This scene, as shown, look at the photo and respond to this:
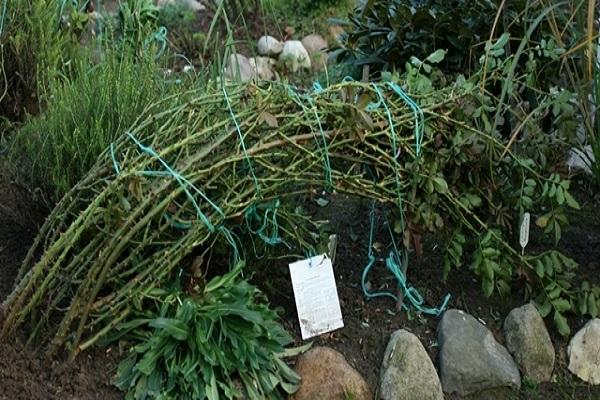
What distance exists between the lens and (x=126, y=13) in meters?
4.88

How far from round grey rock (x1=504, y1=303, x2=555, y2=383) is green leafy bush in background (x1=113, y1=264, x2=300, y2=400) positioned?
0.87m

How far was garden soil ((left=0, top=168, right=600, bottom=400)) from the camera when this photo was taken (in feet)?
9.86

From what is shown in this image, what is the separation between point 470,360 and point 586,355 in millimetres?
475

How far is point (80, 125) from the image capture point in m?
3.42

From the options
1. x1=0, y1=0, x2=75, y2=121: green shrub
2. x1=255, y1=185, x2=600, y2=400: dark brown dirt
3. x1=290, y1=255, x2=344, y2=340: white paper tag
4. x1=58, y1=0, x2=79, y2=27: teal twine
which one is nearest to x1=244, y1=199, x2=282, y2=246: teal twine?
x1=290, y1=255, x2=344, y2=340: white paper tag

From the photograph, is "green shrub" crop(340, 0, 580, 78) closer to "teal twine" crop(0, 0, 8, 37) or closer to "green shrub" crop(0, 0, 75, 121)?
"green shrub" crop(0, 0, 75, 121)

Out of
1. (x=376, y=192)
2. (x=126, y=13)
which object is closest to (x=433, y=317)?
(x=376, y=192)

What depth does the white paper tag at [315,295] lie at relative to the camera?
3.27 meters

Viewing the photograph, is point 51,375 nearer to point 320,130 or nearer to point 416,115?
point 320,130

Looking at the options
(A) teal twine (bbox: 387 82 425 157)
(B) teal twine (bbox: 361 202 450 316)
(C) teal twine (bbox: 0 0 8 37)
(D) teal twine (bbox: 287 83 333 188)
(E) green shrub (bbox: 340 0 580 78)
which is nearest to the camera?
(D) teal twine (bbox: 287 83 333 188)

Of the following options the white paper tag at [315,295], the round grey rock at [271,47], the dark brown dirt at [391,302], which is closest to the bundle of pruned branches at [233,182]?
the white paper tag at [315,295]

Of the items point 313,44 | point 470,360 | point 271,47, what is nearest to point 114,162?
point 470,360

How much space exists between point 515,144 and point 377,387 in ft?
3.73

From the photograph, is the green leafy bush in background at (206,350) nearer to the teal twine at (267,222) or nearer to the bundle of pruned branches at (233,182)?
the bundle of pruned branches at (233,182)
